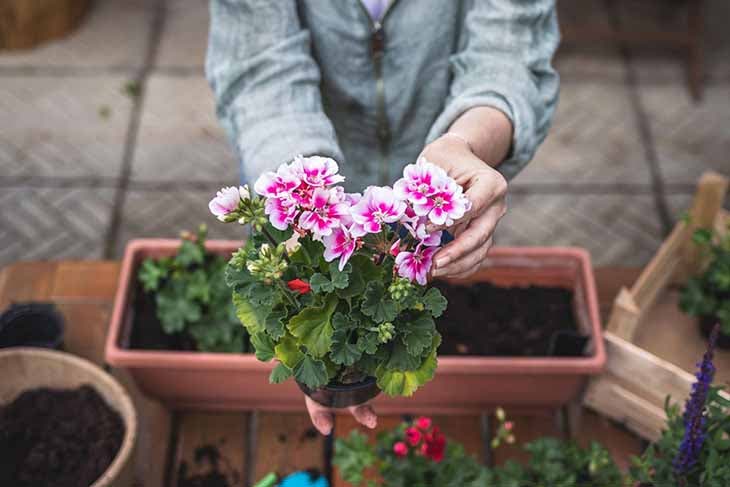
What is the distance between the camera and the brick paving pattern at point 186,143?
3.44 meters

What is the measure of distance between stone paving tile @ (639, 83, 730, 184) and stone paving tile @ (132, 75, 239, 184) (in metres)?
1.97

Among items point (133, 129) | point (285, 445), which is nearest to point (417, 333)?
point (285, 445)

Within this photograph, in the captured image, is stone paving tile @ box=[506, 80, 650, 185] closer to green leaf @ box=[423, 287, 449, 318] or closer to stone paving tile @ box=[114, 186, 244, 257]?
stone paving tile @ box=[114, 186, 244, 257]

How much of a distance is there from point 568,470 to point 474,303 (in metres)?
0.55

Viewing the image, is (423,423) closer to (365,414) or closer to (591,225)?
(365,414)

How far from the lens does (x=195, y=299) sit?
217 cm

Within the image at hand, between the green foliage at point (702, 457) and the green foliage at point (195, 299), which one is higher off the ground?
the green foliage at point (702, 457)

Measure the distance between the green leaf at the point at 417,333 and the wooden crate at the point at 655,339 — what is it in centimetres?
82

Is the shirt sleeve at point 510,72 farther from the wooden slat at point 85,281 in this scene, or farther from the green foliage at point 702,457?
the wooden slat at point 85,281

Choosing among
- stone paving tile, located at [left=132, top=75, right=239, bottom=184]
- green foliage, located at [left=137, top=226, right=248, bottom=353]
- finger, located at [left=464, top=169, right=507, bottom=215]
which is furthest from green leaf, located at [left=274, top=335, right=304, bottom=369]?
stone paving tile, located at [left=132, top=75, right=239, bottom=184]

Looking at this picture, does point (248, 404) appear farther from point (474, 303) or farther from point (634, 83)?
point (634, 83)

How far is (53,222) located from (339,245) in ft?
8.54

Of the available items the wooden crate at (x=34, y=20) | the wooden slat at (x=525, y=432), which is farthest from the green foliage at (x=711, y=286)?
the wooden crate at (x=34, y=20)

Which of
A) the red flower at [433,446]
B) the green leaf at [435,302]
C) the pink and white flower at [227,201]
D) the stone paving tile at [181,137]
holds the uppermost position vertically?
the pink and white flower at [227,201]
